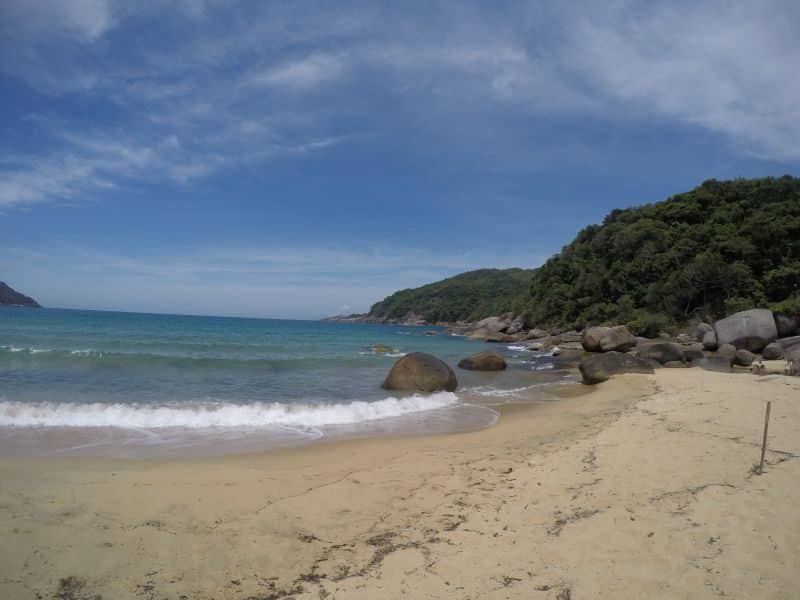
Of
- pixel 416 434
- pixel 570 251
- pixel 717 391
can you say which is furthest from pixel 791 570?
pixel 570 251

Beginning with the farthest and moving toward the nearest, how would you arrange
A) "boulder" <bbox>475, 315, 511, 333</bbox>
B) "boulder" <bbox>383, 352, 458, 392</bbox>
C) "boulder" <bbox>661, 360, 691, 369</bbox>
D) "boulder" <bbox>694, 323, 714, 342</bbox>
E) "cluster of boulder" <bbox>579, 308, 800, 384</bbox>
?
"boulder" <bbox>475, 315, 511, 333</bbox>
"boulder" <bbox>694, 323, 714, 342</bbox>
"boulder" <bbox>661, 360, 691, 369</bbox>
"cluster of boulder" <bbox>579, 308, 800, 384</bbox>
"boulder" <bbox>383, 352, 458, 392</bbox>

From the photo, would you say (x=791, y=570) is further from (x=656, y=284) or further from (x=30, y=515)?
(x=656, y=284)

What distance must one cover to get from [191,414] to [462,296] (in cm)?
11269

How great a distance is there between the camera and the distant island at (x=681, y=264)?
3562 cm

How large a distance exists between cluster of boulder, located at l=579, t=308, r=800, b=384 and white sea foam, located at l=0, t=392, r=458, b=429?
34.9 ft

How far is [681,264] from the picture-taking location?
41.1 metres

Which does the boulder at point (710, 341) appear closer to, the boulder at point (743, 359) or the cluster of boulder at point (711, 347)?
the cluster of boulder at point (711, 347)

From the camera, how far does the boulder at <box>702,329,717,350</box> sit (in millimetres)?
26391

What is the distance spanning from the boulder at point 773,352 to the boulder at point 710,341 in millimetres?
3554

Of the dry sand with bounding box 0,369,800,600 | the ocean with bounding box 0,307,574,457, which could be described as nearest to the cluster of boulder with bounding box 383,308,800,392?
the ocean with bounding box 0,307,574,457

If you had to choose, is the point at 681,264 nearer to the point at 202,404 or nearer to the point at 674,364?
the point at 674,364

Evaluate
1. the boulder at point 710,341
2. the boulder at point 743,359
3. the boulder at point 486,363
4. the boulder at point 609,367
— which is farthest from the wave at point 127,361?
the boulder at point 710,341

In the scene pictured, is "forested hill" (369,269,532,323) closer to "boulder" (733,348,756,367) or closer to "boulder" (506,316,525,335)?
"boulder" (506,316,525,335)

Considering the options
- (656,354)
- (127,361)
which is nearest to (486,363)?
(656,354)
